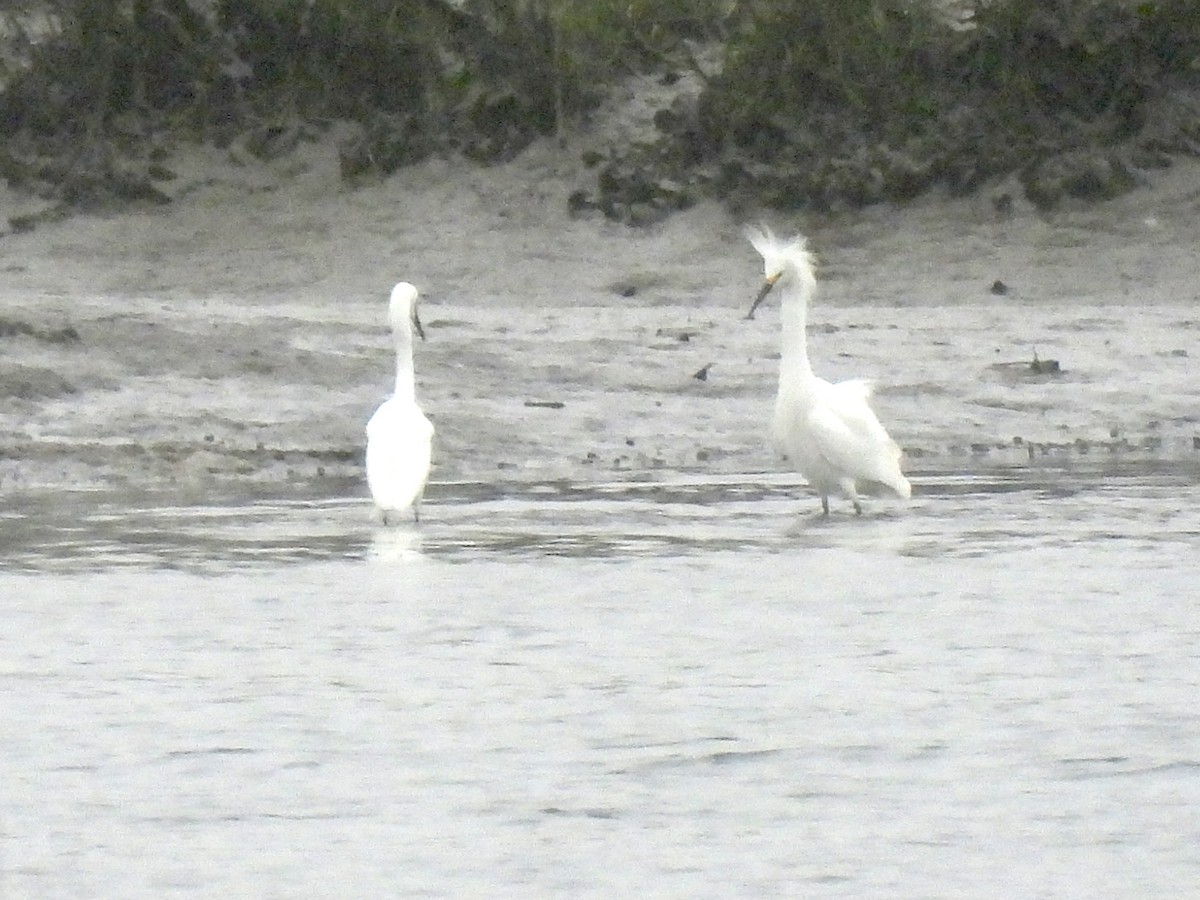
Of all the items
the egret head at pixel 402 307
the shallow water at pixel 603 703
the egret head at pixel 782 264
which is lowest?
the shallow water at pixel 603 703

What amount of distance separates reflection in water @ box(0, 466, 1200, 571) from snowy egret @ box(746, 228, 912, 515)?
16 centimetres

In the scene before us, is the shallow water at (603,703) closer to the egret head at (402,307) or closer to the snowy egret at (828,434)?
the snowy egret at (828,434)

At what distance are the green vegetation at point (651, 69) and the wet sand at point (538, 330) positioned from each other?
43 cm

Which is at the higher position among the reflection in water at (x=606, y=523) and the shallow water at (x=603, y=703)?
the reflection in water at (x=606, y=523)

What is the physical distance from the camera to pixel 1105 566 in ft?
33.3

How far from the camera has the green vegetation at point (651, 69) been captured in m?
23.5

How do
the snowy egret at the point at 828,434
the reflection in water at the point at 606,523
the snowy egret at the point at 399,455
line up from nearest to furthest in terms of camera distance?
the reflection in water at the point at 606,523
the snowy egret at the point at 399,455
the snowy egret at the point at 828,434

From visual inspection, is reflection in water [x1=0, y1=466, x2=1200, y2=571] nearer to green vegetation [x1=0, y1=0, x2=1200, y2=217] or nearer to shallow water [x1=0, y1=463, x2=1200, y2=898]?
shallow water [x1=0, y1=463, x2=1200, y2=898]

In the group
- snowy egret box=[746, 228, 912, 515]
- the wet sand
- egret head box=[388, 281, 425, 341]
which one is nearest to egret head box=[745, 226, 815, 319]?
snowy egret box=[746, 228, 912, 515]

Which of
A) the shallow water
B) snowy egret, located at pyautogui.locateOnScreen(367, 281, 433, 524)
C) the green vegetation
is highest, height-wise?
the green vegetation

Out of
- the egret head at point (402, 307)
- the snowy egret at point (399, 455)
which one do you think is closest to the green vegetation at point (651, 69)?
the egret head at point (402, 307)

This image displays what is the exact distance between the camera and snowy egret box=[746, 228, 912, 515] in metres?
12.1

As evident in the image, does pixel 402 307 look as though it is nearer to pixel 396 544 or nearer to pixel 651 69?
pixel 396 544

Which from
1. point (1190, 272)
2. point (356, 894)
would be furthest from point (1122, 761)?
point (1190, 272)
